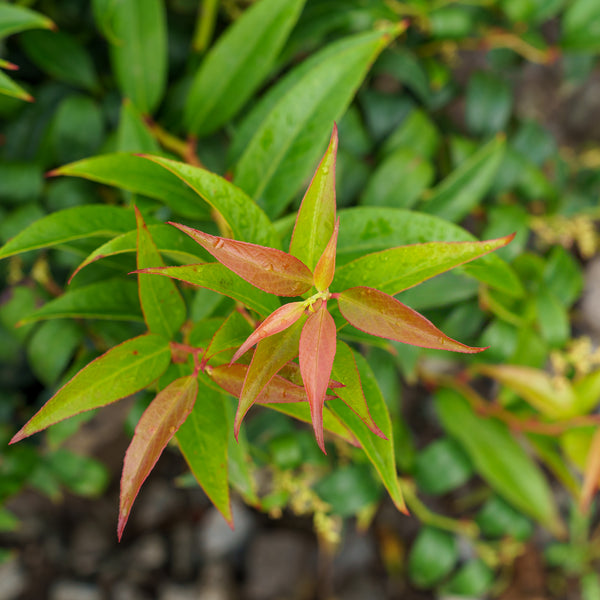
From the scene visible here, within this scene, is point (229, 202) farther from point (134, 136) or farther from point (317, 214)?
point (134, 136)

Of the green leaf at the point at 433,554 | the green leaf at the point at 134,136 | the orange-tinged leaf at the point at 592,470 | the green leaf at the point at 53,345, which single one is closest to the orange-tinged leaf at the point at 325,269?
the green leaf at the point at 134,136

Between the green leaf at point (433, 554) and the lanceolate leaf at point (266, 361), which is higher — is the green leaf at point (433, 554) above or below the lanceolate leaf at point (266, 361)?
below

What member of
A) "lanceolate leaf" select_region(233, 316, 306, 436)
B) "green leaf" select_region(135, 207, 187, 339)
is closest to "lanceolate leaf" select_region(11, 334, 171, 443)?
"green leaf" select_region(135, 207, 187, 339)

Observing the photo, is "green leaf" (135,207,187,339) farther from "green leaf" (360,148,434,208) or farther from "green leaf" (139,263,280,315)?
"green leaf" (360,148,434,208)

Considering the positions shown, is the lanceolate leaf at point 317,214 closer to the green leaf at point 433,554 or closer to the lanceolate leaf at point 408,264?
the lanceolate leaf at point 408,264

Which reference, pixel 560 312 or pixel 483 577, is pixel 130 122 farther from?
pixel 483 577

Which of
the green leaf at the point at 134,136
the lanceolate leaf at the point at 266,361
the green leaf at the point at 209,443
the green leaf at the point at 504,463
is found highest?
the green leaf at the point at 134,136

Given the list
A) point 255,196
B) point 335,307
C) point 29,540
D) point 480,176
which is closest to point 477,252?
point 335,307
